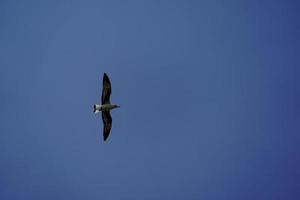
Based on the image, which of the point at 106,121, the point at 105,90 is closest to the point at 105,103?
the point at 105,90

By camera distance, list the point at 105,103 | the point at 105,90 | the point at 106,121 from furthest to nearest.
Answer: the point at 106,121 → the point at 105,103 → the point at 105,90

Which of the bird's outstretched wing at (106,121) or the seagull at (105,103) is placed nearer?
the seagull at (105,103)

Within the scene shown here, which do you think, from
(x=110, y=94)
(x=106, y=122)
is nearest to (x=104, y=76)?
(x=110, y=94)

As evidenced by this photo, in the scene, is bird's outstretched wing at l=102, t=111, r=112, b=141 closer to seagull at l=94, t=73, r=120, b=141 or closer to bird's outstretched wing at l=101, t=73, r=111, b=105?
seagull at l=94, t=73, r=120, b=141

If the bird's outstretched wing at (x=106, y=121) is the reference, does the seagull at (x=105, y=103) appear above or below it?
above

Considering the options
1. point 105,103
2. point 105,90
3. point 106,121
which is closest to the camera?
point 105,90

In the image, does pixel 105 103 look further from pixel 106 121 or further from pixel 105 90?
pixel 106 121

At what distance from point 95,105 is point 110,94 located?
1615 millimetres

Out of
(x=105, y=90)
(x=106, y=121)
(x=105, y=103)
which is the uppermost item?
Result: (x=105, y=90)

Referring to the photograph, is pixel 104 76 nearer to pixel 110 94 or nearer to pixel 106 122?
pixel 110 94

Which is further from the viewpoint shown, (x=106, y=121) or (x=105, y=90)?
(x=106, y=121)

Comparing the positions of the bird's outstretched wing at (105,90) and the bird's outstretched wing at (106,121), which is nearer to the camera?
the bird's outstretched wing at (105,90)

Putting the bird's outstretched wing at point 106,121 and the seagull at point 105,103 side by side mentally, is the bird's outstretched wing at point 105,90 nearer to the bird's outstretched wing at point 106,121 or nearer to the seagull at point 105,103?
the seagull at point 105,103

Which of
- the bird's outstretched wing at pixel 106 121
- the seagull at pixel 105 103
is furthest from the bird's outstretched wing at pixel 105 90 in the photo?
the bird's outstretched wing at pixel 106 121
